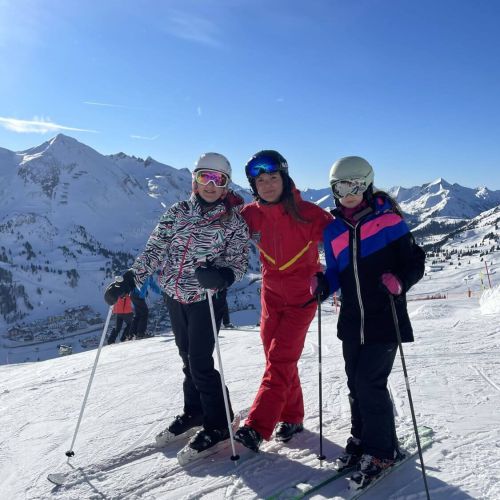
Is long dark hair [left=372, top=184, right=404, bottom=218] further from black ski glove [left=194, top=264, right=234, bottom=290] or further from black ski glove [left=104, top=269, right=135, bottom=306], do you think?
black ski glove [left=104, top=269, right=135, bottom=306]

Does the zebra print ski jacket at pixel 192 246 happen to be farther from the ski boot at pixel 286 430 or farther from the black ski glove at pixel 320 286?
the ski boot at pixel 286 430

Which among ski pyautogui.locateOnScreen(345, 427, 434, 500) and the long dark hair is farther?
the long dark hair

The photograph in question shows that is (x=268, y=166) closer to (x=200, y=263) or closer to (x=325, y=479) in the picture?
(x=200, y=263)

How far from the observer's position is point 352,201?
343 cm

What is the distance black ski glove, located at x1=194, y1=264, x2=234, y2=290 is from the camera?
3523mm

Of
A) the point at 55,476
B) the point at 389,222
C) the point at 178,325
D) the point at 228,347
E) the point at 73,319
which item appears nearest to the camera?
the point at 389,222

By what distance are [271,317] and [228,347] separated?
546cm

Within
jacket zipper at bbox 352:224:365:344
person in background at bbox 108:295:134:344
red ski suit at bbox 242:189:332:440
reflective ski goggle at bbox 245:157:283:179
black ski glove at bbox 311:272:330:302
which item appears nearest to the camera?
jacket zipper at bbox 352:224:365:344

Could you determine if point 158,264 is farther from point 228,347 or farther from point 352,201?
point 228,347

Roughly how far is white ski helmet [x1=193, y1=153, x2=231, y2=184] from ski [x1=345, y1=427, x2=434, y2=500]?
2550mm

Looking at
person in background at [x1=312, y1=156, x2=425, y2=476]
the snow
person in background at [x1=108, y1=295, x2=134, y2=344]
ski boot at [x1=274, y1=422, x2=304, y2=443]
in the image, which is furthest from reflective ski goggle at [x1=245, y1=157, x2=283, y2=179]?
person in background at [x1=108, y1=295, x2=134, y2=344]

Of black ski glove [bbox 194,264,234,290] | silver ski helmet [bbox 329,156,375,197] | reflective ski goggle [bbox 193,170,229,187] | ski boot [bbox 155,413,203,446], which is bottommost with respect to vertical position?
ski boot [bbox 155,413,203,446]

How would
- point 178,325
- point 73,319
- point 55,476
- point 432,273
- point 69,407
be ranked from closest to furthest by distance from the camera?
point 55,476 → point 178,325 → point 69,407 → point 432,273 → point 73,319

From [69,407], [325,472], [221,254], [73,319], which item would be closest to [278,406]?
[325,472]
